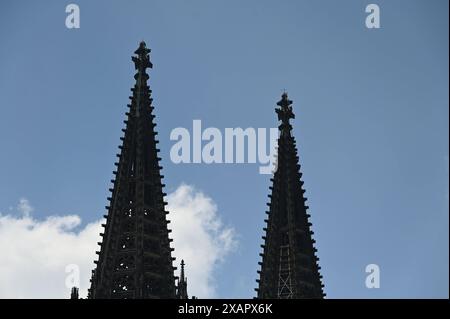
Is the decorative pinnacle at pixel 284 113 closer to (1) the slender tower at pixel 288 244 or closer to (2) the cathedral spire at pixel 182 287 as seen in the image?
(1) the slender tower at pixel 288 244

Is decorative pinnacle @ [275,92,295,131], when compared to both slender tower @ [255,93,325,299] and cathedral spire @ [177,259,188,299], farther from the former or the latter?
cathedral spire @ [177,259,188,299]

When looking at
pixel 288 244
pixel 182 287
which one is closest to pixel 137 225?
pixel 182 287

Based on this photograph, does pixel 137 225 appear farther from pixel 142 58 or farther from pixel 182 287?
pixel 142 58

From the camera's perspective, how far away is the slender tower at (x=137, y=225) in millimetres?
79625

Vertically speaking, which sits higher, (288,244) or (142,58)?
(142,58)

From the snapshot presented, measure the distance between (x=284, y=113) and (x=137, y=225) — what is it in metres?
15.9

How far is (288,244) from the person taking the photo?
86.1 m

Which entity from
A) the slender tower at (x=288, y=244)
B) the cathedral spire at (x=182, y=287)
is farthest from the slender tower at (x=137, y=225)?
the slender tower at (x=288, y=244)

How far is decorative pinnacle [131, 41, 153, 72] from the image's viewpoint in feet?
288

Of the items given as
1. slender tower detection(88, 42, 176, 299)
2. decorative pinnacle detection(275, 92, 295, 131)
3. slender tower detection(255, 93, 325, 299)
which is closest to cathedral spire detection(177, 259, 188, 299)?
slender tower detection(88, 42, 176, 299)

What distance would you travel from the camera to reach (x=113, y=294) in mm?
79438

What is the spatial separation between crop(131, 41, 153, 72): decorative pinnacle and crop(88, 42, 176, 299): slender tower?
4.74 feet
